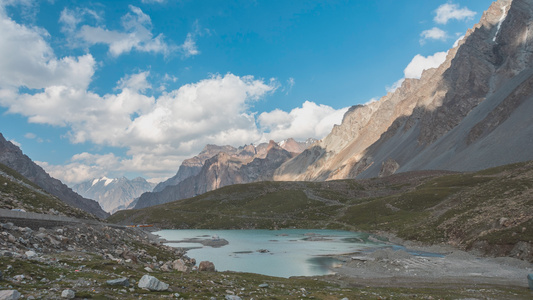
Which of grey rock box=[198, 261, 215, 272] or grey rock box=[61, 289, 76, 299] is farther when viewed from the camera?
grey rock box=[198, 261, 215, 272]

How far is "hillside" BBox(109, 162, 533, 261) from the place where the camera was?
6078 cm

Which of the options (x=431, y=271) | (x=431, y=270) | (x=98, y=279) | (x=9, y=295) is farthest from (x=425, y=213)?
(x=9, y=295)

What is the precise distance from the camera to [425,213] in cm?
11519

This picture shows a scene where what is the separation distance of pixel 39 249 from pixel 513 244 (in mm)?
68795

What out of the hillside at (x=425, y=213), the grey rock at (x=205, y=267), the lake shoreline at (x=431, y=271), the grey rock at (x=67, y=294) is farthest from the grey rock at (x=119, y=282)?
the hillside at (x=425, y=213)

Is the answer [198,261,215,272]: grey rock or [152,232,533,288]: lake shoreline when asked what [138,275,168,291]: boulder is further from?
[152,232,533,288]: lake shoreline

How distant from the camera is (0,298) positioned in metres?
12.5

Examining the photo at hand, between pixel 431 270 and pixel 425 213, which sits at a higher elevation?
pixel 425 213

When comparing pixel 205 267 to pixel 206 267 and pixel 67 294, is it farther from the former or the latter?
pixel 67 294

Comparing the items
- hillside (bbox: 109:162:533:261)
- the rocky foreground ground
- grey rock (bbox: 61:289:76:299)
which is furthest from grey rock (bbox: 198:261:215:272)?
hillside (bbox: 109:162:533:261)

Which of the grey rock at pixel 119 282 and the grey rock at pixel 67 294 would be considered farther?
the grey rock at pixel 119 282

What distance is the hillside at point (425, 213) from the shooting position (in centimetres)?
6078

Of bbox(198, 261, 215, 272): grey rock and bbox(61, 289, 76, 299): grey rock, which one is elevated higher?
bbox(61, 289, 76, 299): grey rock

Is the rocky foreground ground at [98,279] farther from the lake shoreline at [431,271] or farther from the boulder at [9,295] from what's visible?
the lake shoreline at [431,271]
